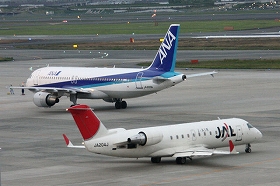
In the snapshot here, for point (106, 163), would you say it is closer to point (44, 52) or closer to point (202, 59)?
point (202, 59)

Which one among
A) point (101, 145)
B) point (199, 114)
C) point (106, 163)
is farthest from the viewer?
point (199, 114)

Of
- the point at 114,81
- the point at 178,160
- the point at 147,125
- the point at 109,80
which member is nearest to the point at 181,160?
the point at 178,160

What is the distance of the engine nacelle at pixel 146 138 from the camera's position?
3959cm

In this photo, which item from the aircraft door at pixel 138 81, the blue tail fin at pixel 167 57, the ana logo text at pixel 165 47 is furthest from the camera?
the ana logo text at pixel 165 47

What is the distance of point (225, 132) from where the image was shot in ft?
143

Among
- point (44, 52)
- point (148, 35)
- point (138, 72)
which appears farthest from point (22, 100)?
point (148, 35)

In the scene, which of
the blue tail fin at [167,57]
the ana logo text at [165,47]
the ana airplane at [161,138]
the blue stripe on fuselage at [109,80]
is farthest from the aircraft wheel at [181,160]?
the ana logo text at [165,47]

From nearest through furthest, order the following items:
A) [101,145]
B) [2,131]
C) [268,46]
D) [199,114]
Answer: [101,145] < [2,131] < [199,114] < [268,46]

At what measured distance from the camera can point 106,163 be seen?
1671 inches

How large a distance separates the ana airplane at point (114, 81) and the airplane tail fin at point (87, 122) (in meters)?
25.5

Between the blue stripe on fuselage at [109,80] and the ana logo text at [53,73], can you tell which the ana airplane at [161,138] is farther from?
the ana logo text at [53,73]

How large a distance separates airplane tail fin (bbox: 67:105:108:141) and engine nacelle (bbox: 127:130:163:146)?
165 centimetres

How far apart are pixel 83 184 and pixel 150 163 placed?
632cm

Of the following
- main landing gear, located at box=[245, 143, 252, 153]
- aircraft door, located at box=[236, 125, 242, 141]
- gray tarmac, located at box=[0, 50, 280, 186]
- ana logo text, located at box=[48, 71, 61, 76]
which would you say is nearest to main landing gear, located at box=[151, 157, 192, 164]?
gray tarmac, located at box=[0, 50, 280, 186]
